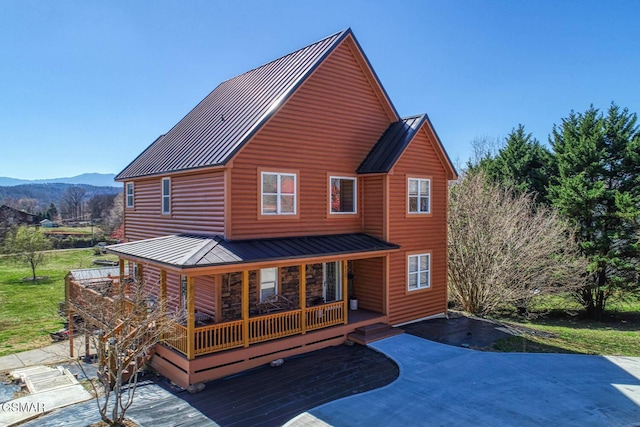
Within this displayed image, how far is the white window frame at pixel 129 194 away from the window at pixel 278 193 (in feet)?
28.5

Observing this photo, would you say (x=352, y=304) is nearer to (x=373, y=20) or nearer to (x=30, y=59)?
(x=373, y=20)

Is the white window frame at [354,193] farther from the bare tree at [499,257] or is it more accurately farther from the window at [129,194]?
the window at [129,194]

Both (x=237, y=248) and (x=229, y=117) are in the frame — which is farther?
(x=229, y=117)

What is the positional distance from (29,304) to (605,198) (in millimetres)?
35582

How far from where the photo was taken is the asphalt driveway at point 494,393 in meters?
7.94

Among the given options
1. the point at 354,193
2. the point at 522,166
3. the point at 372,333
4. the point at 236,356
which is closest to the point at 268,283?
the point at 236,356

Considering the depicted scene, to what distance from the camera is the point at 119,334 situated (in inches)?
413

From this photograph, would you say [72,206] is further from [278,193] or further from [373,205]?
[373,205]

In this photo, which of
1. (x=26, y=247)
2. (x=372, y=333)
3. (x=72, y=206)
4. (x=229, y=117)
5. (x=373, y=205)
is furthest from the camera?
(x=72, y=206)

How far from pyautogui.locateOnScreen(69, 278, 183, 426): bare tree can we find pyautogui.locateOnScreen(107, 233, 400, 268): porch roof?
118cm

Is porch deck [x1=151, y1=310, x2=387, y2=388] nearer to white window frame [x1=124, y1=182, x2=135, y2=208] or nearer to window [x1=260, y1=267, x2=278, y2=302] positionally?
window [x1=260, y1=267, x2=278, y2=302]

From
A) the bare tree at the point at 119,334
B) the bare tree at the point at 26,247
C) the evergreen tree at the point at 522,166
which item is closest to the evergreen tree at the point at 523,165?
the evergreen tree at the point at 522,166

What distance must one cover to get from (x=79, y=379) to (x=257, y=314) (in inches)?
208

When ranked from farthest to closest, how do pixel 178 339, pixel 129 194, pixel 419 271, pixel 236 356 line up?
pixel 129 194 < pixel 419 271 < pixel 236 356 < pixel 178 339
